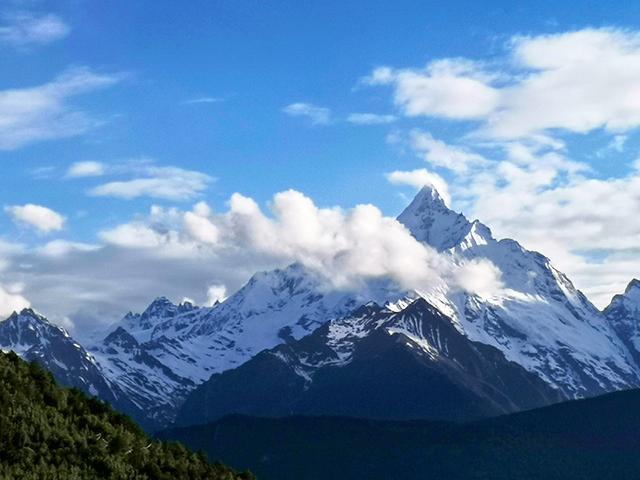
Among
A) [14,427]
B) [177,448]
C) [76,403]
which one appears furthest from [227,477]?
[14,427]

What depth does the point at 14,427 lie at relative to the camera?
378 feet

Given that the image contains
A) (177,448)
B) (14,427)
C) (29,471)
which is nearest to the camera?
(29,471)

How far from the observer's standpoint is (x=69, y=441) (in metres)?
118

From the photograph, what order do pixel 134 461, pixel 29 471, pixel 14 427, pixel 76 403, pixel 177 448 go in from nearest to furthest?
pixel 29 471 < pixel 14 427 < pixel 134 461 < pixel 76 403 < pixel 177 448

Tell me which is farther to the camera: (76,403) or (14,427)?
(76,403)

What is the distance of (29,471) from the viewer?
107 m

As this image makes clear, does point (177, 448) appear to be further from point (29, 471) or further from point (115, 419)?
point (29, 471)

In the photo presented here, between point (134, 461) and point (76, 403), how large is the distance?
14.3 m

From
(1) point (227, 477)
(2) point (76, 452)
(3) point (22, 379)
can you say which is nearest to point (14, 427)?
(2) point (76, 452)

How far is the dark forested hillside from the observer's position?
112 metres

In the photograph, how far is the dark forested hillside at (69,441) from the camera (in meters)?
112

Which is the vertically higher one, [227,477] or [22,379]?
[22,379]

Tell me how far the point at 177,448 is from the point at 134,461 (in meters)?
21.3

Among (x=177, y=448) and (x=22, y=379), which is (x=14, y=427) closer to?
(x=22, y=379)
